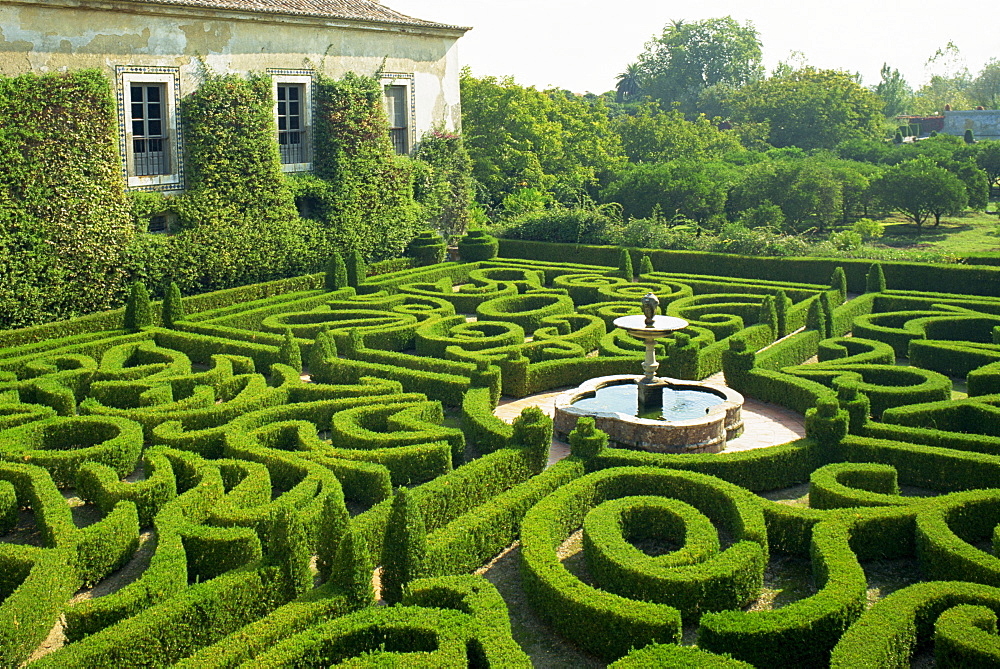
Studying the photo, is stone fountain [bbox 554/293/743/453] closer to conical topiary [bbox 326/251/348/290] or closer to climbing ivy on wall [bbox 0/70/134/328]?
conical topiary [bbox 326/251/348/290]

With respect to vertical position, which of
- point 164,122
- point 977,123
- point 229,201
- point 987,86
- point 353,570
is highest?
point 987,86

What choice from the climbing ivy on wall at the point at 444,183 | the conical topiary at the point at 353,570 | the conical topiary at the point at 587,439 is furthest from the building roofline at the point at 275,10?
the conical topiary at the point at 353,570

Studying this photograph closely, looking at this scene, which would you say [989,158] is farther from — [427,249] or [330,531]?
[330,531]

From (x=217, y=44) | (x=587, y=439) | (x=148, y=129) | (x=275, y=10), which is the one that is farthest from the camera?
(x=275, y=10)

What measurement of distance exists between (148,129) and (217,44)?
3.08 metres

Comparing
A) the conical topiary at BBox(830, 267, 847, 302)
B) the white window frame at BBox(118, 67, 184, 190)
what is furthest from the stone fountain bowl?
the white window frame at BBox(118, 67, 184, 190)

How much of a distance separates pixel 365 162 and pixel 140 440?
1809 centimetres

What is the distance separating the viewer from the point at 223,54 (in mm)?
26250

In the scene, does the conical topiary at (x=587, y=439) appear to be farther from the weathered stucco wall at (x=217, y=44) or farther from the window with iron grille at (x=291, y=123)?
the window with iron grille at (x=291, y=123)

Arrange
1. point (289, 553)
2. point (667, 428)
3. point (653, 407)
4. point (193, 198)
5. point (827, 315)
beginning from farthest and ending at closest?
point (193, 198) < point (827, 315) < point (653, 407) < point (667, 428) < point (289, 553)

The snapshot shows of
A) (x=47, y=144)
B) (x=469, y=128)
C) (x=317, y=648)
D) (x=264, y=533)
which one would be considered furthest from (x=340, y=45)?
(x=317, y=648)

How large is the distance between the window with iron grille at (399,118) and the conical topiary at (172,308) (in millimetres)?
12573

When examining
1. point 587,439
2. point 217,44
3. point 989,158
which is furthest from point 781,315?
point 989,158

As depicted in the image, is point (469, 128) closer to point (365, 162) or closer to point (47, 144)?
point (365, 162)
